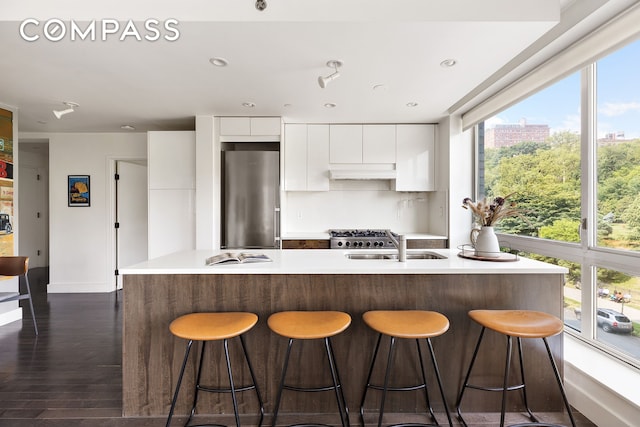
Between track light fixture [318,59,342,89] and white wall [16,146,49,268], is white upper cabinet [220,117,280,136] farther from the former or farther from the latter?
white wall [16,146,49,268]

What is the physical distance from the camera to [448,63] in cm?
223

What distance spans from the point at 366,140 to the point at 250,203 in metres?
1.71

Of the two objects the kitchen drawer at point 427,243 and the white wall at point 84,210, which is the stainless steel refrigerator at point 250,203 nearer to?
the kitchen drawer at point 427,243

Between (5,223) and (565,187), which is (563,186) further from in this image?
(5,223)

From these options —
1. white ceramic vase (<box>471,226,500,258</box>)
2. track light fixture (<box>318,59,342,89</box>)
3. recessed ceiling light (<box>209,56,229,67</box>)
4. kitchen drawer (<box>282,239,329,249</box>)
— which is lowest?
kitchen drawer (<box>282,239,329,249</box>)

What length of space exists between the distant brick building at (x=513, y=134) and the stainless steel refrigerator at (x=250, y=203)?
252 centimetres

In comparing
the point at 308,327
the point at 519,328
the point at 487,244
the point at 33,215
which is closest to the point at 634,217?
the point at 487,244

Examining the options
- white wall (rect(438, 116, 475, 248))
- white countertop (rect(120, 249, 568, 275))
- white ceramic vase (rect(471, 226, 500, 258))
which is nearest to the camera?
white countertop (rect(120, 249, 568, 275))

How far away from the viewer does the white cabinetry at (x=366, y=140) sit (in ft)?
12.8

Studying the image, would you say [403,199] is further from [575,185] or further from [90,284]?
[90,284]

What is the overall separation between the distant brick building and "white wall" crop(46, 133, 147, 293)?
459cm

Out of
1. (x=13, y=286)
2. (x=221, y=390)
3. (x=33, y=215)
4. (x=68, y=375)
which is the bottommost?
(x=68, y=375)

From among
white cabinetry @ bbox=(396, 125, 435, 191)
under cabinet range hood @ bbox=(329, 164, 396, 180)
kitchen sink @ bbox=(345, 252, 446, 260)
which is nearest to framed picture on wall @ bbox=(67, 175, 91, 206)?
under cabinet range hood @ bbox=(329, 164, 396, 180)

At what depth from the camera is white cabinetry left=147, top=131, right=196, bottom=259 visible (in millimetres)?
3664
